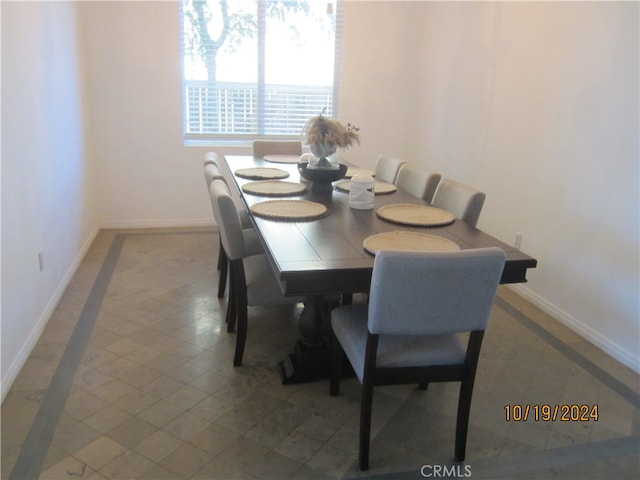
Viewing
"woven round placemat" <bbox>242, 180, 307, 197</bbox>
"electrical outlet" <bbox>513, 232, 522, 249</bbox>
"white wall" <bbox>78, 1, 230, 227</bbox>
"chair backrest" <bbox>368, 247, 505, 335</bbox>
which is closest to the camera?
"chair backrest" <bbox>368, 247, 505, 335</bbox>

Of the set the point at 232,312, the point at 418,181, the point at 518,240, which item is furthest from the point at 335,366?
the point at 518,240

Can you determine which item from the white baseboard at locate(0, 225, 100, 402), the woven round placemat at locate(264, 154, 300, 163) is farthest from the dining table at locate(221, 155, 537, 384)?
the white baseboard at locate(0, 225, 100, 402)

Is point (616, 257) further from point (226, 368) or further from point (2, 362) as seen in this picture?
point (2, 362)

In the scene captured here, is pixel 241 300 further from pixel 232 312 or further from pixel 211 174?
pixel 211 174

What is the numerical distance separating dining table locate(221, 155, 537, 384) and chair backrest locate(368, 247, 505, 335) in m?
0.13

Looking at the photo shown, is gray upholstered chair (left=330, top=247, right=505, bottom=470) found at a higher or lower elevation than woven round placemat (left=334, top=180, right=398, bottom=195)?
lower

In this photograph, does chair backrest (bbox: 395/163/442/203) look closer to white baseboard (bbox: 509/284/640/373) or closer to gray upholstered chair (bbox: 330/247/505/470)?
white baseboard (bbox: 509/284/640/373)

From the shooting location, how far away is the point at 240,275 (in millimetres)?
2361

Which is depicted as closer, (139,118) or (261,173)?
(261,173)

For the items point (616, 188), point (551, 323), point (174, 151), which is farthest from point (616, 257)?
point (174, 151)

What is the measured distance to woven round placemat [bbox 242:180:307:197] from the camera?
2.61m

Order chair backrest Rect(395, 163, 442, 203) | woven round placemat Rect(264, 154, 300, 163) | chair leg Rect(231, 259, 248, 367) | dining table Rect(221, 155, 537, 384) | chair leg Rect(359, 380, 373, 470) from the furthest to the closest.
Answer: woven round placemat Rect(264, 154, 300, 163) < chair backrest Rect(395, 163, 442, 203) < chair leg Rect(231, 259, 248, 367) < chair leg Rect(359, 380, 373, 470) < dining table Rect(221, 155, 537, 384)

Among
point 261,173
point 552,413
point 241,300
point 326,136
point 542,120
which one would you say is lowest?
point 552,413

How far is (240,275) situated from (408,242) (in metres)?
0.87
